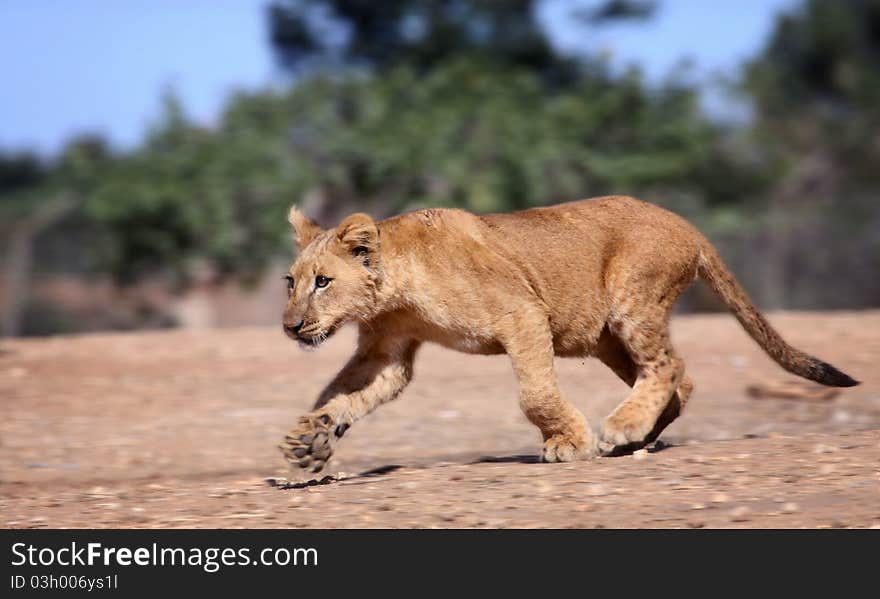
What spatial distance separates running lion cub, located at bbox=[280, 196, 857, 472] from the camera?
650cm

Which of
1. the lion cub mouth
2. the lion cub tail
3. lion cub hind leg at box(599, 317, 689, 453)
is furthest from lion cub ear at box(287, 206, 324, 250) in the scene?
the lion cub tail

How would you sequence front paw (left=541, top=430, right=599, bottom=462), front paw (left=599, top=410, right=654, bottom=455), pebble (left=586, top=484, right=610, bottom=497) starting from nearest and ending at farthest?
pebble (left=586, top=484, right=610, bottom=497), front paw (left=541, top=430, right=599, bottom=462), front paw (left=599, top=410, right=654, bottom=455)

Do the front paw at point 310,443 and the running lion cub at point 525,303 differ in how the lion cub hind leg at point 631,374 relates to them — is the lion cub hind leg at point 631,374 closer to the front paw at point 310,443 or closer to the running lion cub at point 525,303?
the running lion cub at point 525,303

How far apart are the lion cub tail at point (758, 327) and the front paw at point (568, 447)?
140cm

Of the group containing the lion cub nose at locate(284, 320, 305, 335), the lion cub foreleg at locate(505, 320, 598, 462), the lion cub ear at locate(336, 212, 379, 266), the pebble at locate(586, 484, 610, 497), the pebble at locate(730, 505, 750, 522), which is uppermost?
the lion cub ear at locate(336, 212, 379, 266)

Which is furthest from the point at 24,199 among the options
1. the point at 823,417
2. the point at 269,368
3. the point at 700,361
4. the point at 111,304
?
the point at 823,417

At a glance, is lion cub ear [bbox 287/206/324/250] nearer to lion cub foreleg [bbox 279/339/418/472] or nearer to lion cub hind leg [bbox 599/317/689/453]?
lion cub foreleg [bbox 279/339/418/472]

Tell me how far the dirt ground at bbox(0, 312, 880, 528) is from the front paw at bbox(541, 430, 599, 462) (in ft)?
0.41

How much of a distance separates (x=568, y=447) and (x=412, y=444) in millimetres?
2584

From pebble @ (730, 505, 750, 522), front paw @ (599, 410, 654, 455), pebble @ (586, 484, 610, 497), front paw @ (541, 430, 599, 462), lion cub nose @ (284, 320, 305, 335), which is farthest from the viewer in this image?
front paw @ (599, 410, 654, 455)

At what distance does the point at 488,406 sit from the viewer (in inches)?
422
